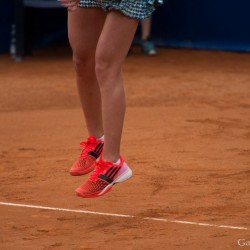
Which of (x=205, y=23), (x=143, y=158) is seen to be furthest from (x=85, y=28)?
(x=205, y=23)

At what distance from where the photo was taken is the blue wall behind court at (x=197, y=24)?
12398 millimetres

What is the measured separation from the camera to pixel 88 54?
16.9ft

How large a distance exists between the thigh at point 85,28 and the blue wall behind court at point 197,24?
7324 mm

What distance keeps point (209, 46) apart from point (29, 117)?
480 centimetres

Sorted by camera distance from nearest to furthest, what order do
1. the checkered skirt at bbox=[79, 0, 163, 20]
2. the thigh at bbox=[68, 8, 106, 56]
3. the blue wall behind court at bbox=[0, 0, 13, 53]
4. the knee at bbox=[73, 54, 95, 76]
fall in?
1. the checkered skirt at bbox=[79, 0, 163, 20]
2. the thigh at bbox=[68, 8, 106, 56]
3. the knee at bbox=[73, 54, 95, 76]
4. the blue wall behind court at bbox=[0, 0, 13, 53]

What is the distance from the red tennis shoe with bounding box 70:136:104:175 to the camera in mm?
5305

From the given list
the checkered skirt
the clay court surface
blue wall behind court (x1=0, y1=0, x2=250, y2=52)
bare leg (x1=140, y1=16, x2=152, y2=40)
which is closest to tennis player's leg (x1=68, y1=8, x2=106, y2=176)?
the checkered skirt

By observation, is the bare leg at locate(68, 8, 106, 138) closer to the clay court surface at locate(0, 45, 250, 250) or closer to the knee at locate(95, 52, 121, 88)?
the knee at locate(95, 52, 121, 88)

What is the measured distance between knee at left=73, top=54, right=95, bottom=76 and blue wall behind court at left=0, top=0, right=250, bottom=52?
725 cm

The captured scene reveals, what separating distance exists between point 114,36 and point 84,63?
1.34 ft

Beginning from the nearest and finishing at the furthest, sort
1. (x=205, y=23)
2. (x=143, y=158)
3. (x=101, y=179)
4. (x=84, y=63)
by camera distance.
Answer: (x=101, y=179)
(x=84, y=63)
(x=143, y=158)
(x=205, y=23)

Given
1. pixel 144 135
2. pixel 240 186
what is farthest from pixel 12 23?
pixel 240 186

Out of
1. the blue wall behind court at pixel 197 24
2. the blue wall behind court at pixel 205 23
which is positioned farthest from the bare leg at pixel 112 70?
the blue wall behind court at pixel 205 23

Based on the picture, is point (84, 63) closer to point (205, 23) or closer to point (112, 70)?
point (112, 70)
